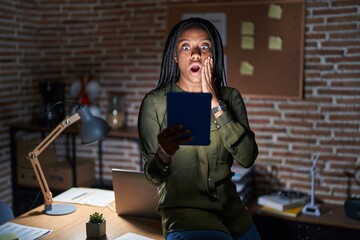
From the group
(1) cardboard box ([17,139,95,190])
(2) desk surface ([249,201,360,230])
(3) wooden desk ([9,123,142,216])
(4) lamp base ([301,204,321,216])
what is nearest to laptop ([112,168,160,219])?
(2) desk surface ([249,201,360,230])

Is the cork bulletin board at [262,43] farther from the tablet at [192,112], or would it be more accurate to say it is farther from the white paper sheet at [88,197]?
the tablet at [192,112]

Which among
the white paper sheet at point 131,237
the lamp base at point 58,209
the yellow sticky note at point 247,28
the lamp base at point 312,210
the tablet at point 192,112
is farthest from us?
the yellow sticky note at point 247,28

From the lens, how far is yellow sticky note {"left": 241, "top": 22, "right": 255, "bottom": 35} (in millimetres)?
3545

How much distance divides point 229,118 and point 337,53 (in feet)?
6.24

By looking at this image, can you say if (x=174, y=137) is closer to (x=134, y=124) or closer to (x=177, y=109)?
(x=177, y=109)

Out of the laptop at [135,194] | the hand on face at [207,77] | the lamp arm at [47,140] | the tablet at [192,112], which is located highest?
the hand on face at [207,77]

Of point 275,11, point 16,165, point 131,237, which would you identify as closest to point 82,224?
point 131,237

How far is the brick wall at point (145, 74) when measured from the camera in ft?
11.1

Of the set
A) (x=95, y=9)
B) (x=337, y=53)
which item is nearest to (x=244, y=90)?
(x=337, y=53)

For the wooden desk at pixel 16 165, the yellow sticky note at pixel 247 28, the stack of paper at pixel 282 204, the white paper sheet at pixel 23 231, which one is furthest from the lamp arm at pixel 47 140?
the yellow sticky note at pixel 247 28

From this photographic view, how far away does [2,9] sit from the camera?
3.88 meters

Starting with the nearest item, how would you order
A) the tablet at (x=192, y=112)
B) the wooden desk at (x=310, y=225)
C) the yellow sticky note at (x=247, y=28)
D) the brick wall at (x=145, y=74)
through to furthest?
1. the tablet at (x=192, y=112)
2. the wooden desk at (x=310, y=225)
3. the brick wall at (x=145, y=74)
4. the yellow sticky note at (x=247, y=28)

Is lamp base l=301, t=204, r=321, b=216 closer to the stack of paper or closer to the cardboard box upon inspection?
the stack of paper

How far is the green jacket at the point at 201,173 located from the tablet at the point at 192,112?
0.16 meters
